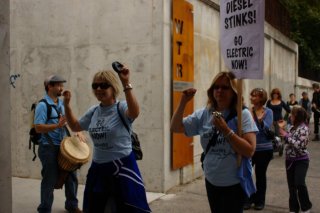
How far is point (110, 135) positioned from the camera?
14.5 feet

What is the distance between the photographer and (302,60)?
27.0 metres

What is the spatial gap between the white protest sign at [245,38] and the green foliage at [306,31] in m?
22.5

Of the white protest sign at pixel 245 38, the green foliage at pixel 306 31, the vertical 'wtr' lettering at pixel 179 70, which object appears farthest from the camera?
the green foliage at pixel 306 31

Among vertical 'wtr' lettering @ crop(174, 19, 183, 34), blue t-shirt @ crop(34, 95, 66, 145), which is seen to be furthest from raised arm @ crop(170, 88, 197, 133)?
vertical 'wtr' lettering @ crop(174, 19, 183, 34)

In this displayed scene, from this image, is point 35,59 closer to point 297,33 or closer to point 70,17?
point 70,17

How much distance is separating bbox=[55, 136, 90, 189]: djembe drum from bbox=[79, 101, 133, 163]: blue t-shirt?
4.89 feet

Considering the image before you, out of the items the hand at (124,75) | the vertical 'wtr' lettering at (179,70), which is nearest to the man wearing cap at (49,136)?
the hand at (124,75)

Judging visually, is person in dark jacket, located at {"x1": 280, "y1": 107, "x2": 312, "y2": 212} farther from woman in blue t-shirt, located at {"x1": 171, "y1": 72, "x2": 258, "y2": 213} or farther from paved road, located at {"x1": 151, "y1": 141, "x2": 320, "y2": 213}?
woman in blue t-shirt, located at {"x1": 171, "y1": 72, "x2": 258, "y2": 213}

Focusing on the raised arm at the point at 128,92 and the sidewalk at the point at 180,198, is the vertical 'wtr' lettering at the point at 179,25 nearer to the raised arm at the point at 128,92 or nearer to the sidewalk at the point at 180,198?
the sidewalk at the point at 180,198

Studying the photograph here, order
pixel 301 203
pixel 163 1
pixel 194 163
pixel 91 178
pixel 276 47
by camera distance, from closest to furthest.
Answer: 1. pixel 91 178
2. pixel 301 203
3. pixel 163 1
4. pixel 194 163
5. pixel 276 47

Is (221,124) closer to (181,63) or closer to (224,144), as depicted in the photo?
(224,144)

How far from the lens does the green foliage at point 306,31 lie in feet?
87.2

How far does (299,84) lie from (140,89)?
16931 mm

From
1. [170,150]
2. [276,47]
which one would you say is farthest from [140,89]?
[276,47]
